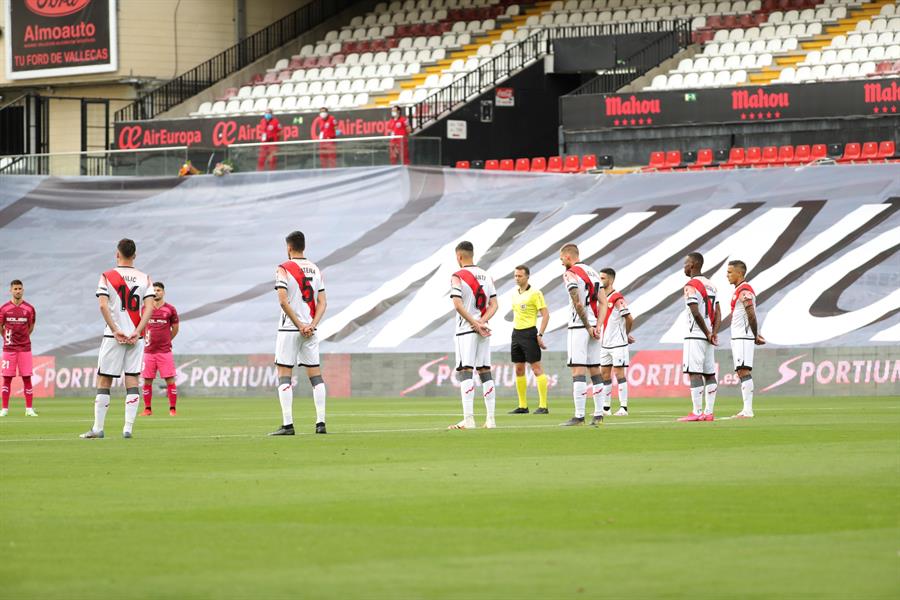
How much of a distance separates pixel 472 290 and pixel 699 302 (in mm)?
3237

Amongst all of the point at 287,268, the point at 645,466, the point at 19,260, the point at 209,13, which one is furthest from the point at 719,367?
the point at 209,13

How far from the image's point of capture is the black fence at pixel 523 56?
141 ft

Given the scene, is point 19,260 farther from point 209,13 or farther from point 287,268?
point 287,268

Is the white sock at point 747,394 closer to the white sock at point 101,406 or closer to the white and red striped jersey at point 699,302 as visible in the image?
the white and red striped jersey at point 699,302

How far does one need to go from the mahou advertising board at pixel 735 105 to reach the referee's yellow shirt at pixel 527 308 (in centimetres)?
1508

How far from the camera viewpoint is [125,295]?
17375 mm

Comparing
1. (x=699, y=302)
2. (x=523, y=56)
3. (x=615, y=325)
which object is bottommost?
(x=615, y=325)

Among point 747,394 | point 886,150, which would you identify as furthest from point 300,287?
point 886,150

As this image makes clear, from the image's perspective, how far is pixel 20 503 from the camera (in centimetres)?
1074

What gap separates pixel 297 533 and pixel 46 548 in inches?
54.7

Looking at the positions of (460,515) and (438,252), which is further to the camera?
(438,252)

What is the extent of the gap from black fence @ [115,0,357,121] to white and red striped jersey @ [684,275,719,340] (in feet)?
105

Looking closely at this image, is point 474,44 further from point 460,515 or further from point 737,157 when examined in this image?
point 460,515

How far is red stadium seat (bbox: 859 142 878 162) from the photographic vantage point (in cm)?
3606
